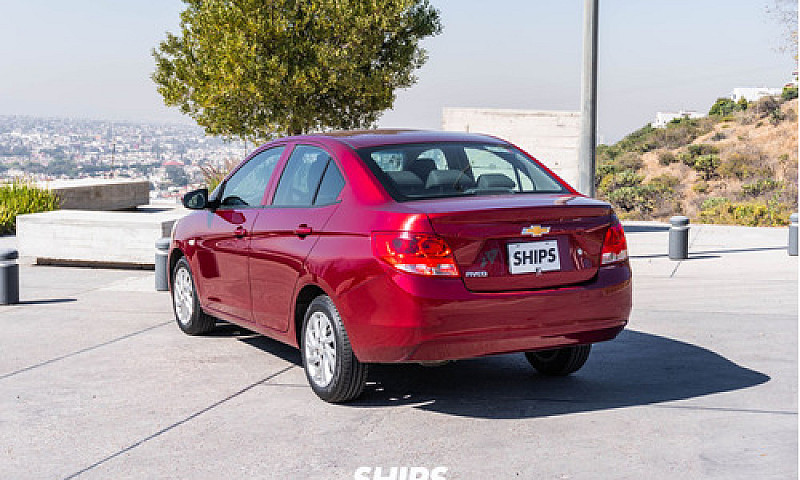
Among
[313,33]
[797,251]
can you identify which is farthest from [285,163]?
[313,33]

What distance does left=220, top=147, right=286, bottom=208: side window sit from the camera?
7.29 meters

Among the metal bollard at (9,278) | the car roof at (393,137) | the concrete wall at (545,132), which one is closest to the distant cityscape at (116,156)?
the concrete wall at (545,132)

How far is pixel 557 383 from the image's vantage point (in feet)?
21.8

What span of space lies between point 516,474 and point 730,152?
48.5 metres

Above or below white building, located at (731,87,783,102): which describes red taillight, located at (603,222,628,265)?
below

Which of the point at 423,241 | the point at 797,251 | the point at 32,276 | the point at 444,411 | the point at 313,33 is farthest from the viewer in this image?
the point at 313,33

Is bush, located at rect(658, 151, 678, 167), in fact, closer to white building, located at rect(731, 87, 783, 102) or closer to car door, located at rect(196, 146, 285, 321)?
white building, located at rect(731, 87, 783, 102)

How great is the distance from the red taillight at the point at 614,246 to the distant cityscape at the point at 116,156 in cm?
1484

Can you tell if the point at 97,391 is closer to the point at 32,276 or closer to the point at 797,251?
the point at 32,276

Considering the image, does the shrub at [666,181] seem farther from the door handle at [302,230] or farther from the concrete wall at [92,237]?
the door handle at [302,230]

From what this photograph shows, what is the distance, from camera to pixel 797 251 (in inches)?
533

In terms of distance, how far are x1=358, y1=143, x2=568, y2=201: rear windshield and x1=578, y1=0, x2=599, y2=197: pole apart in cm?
604

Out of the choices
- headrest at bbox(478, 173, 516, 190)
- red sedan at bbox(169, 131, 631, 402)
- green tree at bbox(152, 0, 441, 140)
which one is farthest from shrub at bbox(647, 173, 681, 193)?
headrest at bbox(478, 173, 516, 190)

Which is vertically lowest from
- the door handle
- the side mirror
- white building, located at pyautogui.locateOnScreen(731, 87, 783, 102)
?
the door handle
